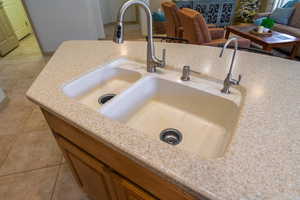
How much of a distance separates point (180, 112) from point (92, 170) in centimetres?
56

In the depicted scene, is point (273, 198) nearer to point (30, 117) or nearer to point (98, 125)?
point (98, 125)

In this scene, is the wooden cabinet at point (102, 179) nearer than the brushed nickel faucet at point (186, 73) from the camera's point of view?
Yes

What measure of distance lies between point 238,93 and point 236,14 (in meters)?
6.09

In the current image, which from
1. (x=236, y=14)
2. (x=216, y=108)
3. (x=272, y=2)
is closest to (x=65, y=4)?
(x=216, y=108)

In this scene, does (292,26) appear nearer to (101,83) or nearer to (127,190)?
(101,83)

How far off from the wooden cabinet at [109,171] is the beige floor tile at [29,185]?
2.12ft

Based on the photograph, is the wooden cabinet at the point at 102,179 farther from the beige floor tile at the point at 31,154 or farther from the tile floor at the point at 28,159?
the beige floor tile at the point at 31,154

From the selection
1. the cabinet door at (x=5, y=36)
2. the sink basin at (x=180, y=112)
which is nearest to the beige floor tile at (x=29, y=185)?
the sink basin at (x=180, y=112)

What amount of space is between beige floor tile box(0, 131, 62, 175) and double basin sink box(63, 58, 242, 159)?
1008mm

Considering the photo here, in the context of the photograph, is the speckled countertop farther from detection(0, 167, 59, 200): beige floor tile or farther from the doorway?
the doorway

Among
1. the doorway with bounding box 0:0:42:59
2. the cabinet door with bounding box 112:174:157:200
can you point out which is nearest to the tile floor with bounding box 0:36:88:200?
the cabinet door with bounding box 112:174:157:200

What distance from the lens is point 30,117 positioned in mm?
2189

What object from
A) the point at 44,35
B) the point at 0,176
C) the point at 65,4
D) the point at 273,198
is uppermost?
the point at 65,4

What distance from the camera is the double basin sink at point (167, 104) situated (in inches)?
32.2
